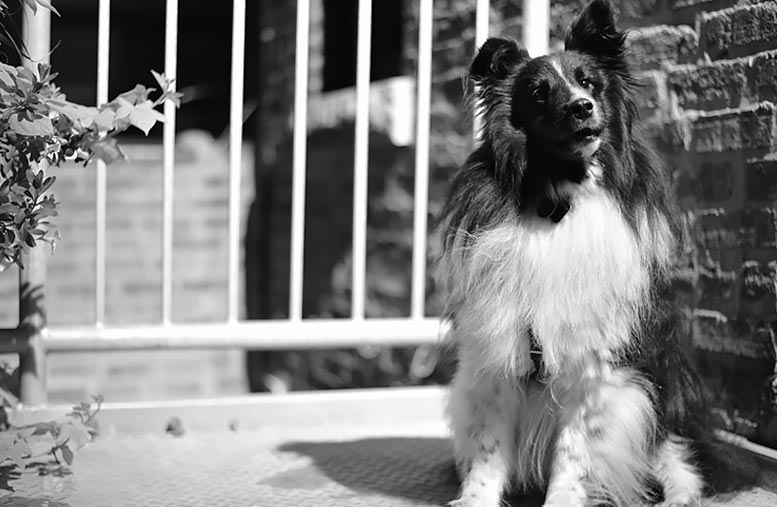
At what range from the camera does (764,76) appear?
249 cm

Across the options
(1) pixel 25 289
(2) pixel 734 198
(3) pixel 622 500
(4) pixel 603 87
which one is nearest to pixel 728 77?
(2) pixel 734 198

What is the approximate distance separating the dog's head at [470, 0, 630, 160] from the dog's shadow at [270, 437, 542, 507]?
96 centimetres

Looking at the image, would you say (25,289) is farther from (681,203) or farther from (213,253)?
(213,253)

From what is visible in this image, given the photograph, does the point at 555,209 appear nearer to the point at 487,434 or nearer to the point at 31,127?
the point at 487,434

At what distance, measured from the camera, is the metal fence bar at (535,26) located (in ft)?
10.7

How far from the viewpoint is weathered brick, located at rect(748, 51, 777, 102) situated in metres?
2.45

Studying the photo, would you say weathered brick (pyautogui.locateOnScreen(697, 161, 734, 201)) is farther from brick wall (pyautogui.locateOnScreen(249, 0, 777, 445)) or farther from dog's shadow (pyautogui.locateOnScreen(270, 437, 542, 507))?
dog's shadow (pyautogui.locateOnScreen(270, 437, 542, 507))

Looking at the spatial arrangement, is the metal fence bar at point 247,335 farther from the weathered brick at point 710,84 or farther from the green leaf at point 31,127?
the weathered brick at point 710,84

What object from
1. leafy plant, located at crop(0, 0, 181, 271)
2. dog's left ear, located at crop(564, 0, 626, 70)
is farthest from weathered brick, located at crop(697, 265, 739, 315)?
leafy plant, located at crop(0, 0, 181, 271)

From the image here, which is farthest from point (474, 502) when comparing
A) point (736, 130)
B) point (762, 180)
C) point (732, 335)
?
point (736, 130)

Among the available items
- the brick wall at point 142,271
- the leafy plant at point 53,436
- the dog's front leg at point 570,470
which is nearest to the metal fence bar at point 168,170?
the leafy plant at point 53,436

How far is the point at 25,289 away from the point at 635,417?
5.98 ft

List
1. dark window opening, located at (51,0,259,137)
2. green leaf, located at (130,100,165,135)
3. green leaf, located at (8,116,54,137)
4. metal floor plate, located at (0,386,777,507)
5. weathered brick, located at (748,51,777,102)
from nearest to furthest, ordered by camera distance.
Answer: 1. green leaf, located at (8,116,54,137)
2. green leaf, located at (130,100,165,135)
3. metal floor plate, located at (0,386,777,507)
4. weathered brick, located at (748,51,777,102)
5. dark window opening, located at (51,0,259,137)

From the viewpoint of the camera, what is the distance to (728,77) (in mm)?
2654
